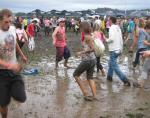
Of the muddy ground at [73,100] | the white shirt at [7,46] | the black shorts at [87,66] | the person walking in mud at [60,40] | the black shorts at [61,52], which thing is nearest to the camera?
the white shirt at [7,46]

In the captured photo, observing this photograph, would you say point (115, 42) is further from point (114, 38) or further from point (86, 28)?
point (86, 28)

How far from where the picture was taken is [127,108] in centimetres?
874

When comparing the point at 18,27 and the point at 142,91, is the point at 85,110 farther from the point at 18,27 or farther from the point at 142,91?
the point at 18,27

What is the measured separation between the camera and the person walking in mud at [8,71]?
6.80 metres

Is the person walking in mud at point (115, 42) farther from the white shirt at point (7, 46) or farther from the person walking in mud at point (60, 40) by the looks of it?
the white shirt at point (7, 46)

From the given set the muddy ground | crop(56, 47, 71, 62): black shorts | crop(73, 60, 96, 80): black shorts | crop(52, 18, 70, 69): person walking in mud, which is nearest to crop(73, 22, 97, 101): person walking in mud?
crop(73, 60, 96, 80): black shorts

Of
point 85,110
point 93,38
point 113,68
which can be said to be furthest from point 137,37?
point 85,110

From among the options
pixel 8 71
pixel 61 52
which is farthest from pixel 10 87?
pixel 61 52

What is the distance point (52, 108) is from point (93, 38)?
1.63 meters

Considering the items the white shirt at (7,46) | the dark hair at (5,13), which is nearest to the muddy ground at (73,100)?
the white shirt at (7,46)

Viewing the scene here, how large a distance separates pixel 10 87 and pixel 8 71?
0.81 ft

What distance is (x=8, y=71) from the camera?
689 centimetres

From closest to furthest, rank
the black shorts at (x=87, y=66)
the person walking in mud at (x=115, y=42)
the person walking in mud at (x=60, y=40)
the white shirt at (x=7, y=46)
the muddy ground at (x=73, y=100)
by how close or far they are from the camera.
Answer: the white shirt at (x=7, y=46)
the muddy ground at (x=73, y=100)
the black shorts at (x=87, y=66)
the person walking in mud at (x=115, y=42)
the person walking in mud at (x=60, y=40)

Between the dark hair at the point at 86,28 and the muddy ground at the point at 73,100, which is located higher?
the dark hair at the point at 86,28
